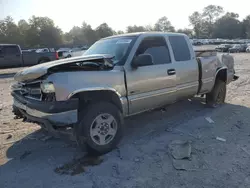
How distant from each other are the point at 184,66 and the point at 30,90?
3.21 meters

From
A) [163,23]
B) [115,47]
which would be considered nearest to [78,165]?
[115,47]

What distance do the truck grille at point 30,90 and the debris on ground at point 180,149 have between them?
7.33 ft

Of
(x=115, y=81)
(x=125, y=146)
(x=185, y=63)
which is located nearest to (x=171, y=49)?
(x=185, y=63)

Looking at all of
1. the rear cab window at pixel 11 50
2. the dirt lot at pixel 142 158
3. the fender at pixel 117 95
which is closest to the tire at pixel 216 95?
the dirt lot at pixel 142 158

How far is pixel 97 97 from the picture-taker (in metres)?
4.15

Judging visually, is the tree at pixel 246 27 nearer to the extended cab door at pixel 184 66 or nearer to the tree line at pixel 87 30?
the tree line at pixel 87 30

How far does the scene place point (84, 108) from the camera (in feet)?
13.1

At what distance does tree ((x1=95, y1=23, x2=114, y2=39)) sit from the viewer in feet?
270

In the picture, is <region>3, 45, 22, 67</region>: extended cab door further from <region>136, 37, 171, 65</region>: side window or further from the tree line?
the tree line

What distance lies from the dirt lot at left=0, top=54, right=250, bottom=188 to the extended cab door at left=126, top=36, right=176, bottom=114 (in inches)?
26.0

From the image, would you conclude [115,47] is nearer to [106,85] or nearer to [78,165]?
[106,85]

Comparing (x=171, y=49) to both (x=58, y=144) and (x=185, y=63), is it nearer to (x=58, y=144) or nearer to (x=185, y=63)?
(x=185, y=63)

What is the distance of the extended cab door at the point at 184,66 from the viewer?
5.54 metres

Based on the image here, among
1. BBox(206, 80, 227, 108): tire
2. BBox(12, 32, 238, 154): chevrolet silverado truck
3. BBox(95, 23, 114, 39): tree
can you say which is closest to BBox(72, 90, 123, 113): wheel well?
BBox(12, 32, 238, 154): chevrolet silverado truck
